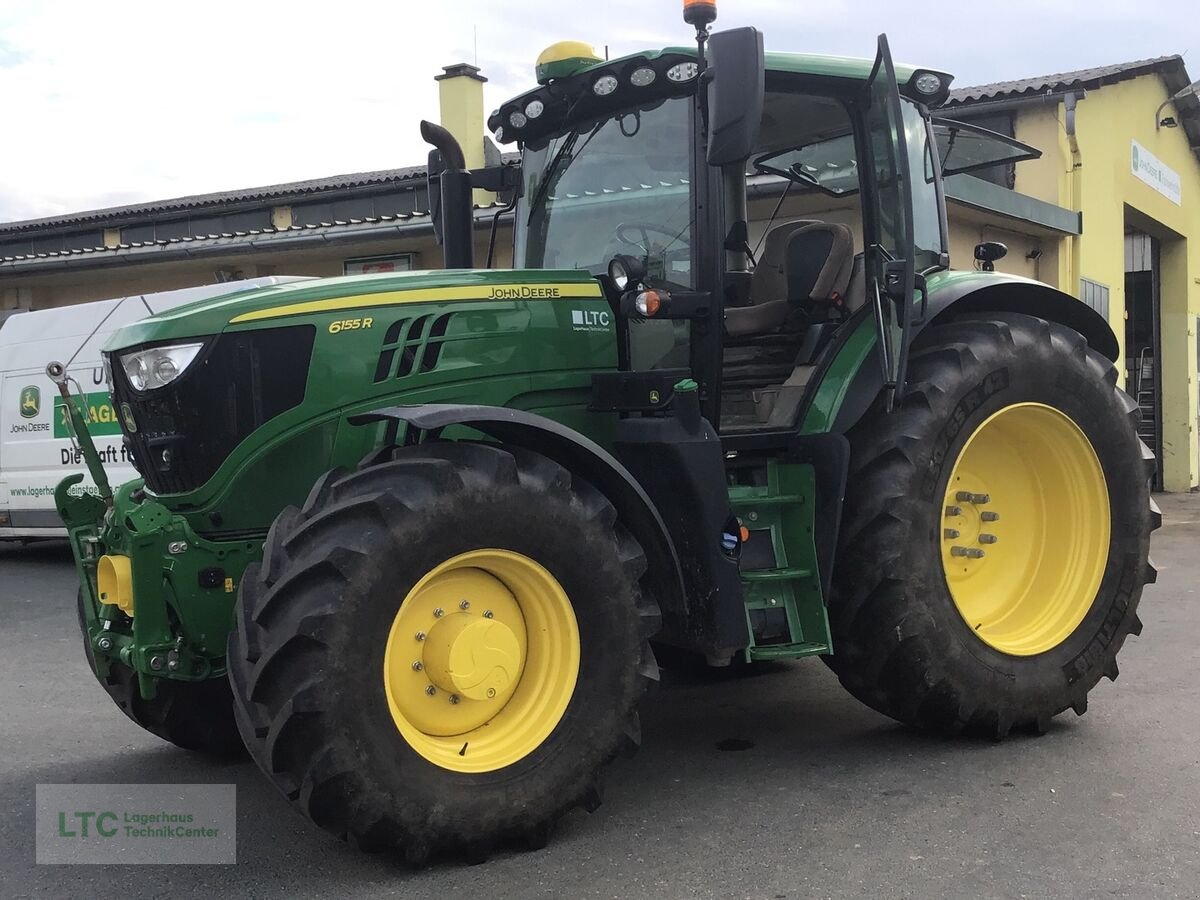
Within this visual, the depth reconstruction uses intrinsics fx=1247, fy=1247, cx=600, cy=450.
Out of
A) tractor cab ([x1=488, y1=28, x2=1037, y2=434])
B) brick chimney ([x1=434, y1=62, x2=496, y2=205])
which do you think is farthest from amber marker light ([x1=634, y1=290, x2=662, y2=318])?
brick chimney ([x1=434, y1=62, x2=496, y2=205])

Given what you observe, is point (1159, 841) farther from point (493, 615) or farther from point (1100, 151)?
point (1100, 151)

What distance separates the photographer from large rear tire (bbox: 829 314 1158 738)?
179 inches

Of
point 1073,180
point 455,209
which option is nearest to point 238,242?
point 1073,180

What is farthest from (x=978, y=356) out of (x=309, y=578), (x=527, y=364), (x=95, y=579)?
(x=95, y=579)

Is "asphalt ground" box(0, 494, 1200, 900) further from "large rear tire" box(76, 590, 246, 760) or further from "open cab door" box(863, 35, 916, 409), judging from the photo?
"open cab door" box(863, 35, 916, 409)

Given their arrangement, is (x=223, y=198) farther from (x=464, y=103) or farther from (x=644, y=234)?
(x=644, y=234)

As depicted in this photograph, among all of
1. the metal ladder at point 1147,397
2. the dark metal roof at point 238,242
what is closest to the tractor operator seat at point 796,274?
the dark metal roof at point 238,242

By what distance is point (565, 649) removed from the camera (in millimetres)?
3883

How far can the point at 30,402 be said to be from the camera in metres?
11.4

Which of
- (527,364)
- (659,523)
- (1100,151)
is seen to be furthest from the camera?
(1100,151)

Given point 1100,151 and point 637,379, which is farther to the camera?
point 1100,151

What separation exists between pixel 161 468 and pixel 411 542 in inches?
43.5

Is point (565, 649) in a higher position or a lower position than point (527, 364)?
lower

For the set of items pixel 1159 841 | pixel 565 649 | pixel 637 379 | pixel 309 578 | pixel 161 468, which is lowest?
pixel 1159 841
